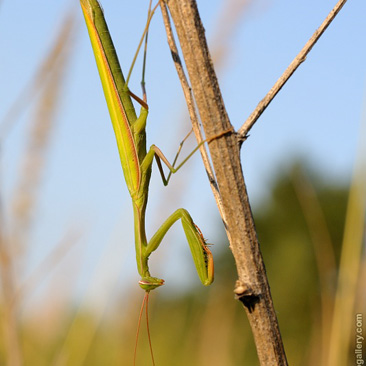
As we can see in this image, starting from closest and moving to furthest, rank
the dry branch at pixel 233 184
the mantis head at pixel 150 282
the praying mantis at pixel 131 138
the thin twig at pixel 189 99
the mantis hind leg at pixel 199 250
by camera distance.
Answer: the dry branch at pixel 233 184 < the thin twig at pixel 189 99 < the mantis hind leg at pixel 199 250 < the praying mantis at pixel 131 138 < the mantis head at pixel 150 282

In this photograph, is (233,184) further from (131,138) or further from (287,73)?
(131,138)

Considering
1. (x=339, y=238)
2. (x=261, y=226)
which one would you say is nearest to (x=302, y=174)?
(x=339, y=238)

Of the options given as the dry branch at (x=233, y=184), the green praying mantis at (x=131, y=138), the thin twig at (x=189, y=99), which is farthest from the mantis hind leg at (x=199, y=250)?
the dry branch at (x=233, y=184)

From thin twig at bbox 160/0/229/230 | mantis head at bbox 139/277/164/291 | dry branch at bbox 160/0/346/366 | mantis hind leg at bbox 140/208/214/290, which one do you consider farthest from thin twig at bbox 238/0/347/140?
mantis head at bbox 139/277/164/291

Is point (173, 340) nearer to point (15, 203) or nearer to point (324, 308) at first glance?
point (324, 308)

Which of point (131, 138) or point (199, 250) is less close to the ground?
point (131, 138)

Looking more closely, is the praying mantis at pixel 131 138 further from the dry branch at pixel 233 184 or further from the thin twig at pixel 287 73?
the thin twig at pixel 287 73

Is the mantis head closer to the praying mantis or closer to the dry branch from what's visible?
the praying mantis

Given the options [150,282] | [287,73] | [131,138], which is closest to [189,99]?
[287,73]
